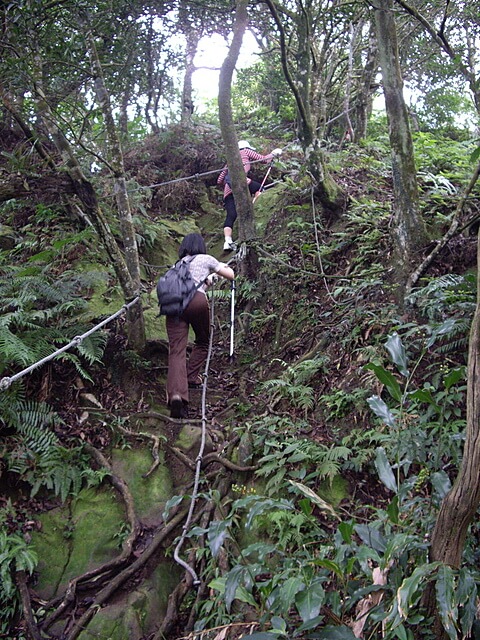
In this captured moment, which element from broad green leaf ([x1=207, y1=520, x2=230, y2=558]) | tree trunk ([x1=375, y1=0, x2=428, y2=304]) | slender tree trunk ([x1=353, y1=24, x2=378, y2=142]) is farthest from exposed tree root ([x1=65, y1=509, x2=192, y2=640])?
slender tree trunk ([x1=353, y1=24, x2=378, y2=142])

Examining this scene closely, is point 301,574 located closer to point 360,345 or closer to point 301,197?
point 360,345

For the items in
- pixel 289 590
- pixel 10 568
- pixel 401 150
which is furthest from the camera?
pixel 401 150

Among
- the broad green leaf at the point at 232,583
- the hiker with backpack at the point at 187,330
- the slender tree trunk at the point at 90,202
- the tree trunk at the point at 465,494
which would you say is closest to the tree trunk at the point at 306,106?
the hiker with backpack at the point at 187,330

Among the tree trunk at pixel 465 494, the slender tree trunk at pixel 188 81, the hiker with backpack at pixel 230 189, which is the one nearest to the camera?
the tree trunk at pixel 465 494

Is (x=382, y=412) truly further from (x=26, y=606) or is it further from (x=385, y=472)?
(x=26, y=606)

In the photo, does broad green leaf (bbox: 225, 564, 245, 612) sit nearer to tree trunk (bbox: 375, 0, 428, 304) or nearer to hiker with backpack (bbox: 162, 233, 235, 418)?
hiker with backpack (bbox: 162, 233, 235, 418)

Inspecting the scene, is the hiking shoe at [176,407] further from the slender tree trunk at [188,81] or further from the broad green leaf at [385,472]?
the slender tree trunk at [188,81]

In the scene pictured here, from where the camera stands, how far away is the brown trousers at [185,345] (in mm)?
5500

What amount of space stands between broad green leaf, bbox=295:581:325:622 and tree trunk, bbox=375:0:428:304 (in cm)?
332

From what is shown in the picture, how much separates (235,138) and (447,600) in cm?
644

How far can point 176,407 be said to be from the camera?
5.42 metres

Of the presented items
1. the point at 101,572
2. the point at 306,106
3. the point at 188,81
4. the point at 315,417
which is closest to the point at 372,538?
the point at 315,417

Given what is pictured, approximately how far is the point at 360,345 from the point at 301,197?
145 inches

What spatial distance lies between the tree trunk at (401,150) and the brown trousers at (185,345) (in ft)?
7.04
